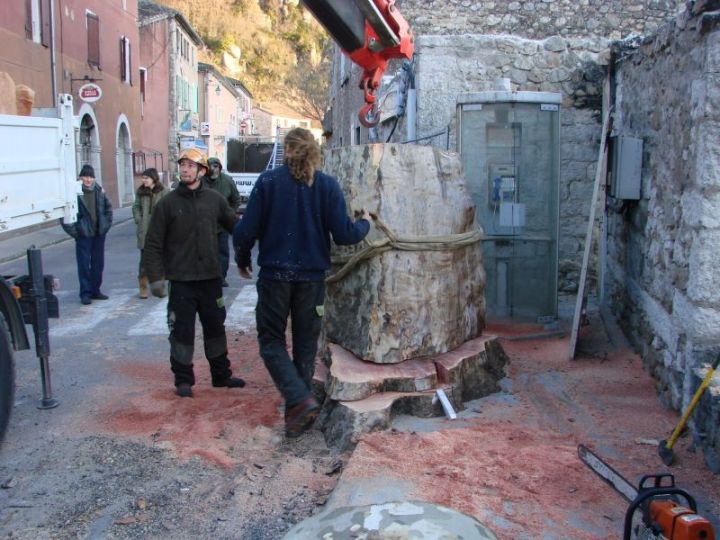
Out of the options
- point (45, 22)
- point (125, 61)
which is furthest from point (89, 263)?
point (125, 61)

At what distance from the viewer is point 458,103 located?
7.41 m

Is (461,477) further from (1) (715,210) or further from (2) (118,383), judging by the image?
(2) (118,383)

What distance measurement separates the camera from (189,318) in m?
5.32

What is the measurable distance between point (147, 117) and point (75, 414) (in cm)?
3050

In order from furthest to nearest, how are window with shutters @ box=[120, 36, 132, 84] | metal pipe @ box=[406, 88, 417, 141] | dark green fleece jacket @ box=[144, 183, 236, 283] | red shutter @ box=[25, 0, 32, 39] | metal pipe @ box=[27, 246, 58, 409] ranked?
window with shutters @ box=[120, 36, 132, 84]
red shutter @ box=[25, 0, 32, 39]
metal pipe @ box=[406, 88, 417, 141]
dark green fleece jacket @ box=[144, 183, 236, 283]
metal pipe @ box=[27, 246, 58, 409]

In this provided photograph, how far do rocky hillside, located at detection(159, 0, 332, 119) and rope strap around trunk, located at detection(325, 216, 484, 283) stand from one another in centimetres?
4752

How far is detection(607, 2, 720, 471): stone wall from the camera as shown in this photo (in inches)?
163

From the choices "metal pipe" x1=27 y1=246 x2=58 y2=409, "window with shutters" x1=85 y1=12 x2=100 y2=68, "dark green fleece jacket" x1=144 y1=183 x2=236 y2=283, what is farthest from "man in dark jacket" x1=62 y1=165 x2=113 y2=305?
"window with shutters" x1=85 y1=12 x2=100 y2=68

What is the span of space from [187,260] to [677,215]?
3.30m

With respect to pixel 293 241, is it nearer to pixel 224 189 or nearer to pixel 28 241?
pixel 224 189

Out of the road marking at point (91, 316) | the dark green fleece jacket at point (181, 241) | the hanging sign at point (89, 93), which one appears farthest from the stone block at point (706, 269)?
the hanging sign at point (89, 93)

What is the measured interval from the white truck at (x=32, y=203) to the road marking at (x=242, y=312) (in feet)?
7.81

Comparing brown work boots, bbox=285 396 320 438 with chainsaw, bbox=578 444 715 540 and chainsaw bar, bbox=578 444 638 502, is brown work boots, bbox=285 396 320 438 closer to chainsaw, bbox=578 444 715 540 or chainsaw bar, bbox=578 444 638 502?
chainsaw bar, bbox=578 444 638 502

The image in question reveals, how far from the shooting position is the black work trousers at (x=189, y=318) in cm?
528
